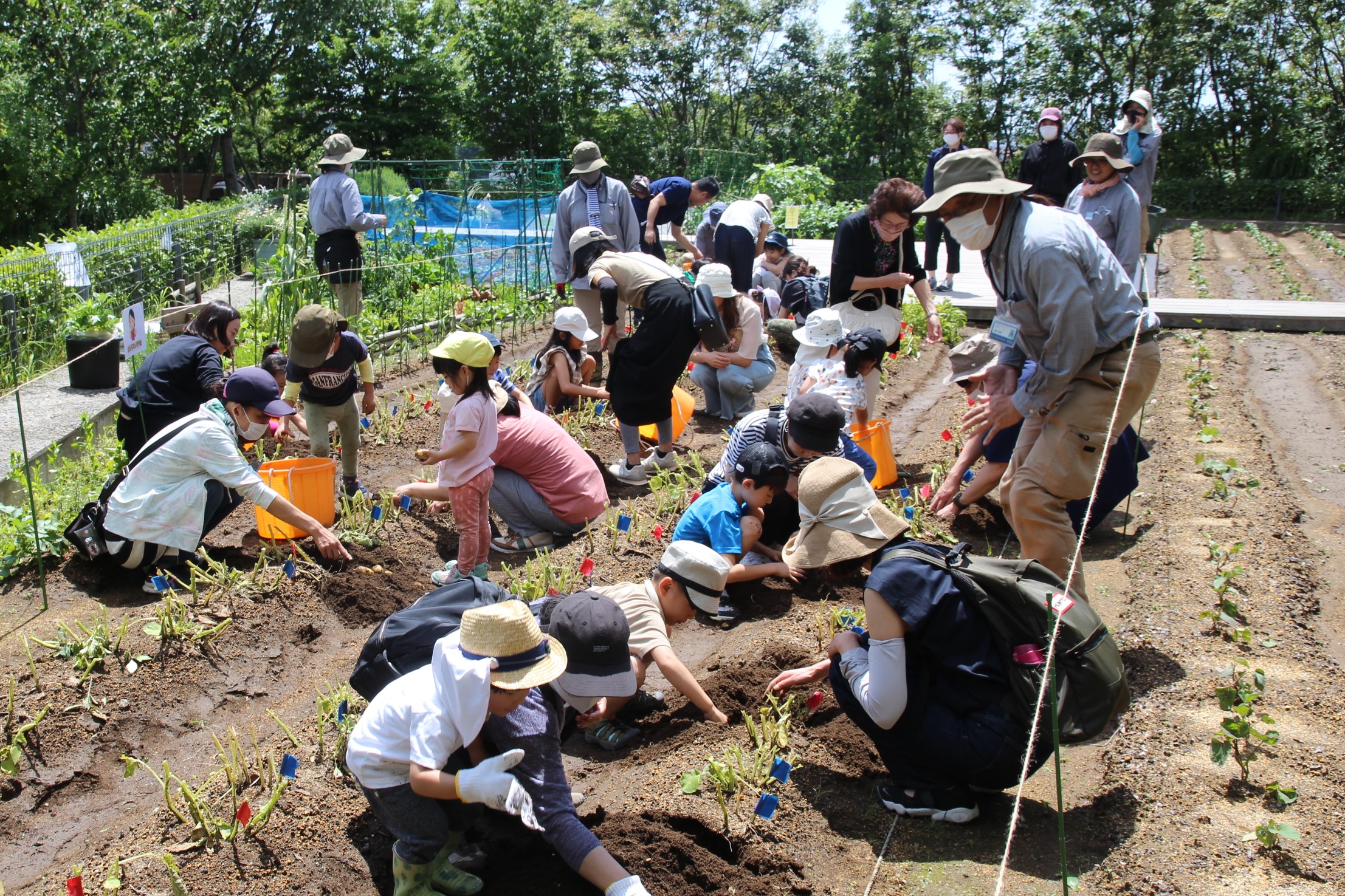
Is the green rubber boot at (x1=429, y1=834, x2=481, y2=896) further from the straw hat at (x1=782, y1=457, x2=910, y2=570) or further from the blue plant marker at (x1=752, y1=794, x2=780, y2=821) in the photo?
the straw hat at (x1=782, y1=457, x2=910, y2=570)

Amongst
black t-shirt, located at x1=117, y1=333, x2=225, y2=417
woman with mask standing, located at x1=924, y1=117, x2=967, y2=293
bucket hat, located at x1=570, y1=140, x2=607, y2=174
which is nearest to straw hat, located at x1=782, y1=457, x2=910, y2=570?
black t-shirt, located at x1=117, y1=333, x2=225, y2=417

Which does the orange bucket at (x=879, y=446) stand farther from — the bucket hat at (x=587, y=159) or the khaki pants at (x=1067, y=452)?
the bucket hat at (x=587, y=159)

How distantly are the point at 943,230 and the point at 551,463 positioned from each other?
6.43 m

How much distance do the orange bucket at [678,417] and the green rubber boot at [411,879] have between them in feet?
13.6

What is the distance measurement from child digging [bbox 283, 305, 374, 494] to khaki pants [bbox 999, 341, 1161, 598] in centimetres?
344

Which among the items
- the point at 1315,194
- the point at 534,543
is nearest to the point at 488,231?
the point at 534,543

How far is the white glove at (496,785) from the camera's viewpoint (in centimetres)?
253

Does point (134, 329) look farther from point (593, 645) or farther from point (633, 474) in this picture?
point (593, 645)

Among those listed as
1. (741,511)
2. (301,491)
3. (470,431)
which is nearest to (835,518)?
(741,511)

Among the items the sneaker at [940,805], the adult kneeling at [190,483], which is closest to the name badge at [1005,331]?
the sneaker at [940,805]

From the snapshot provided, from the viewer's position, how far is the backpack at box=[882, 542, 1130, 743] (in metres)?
2.89

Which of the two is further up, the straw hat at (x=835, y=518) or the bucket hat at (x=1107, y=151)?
the bucket hat at (x=1107, y=151)

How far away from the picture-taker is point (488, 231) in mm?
16359

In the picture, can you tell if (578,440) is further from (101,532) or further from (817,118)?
(817,118)
